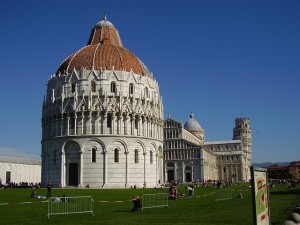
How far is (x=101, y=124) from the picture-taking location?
63.1 metres

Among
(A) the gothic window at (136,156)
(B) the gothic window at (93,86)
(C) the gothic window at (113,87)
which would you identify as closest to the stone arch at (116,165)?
(A) the gothic window at (136,156)

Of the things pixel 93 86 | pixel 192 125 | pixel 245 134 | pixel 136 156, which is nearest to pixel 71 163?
pixel 136 156

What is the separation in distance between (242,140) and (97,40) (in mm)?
98239

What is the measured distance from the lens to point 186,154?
378 ft

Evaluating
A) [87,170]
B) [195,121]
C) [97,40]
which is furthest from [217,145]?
[87,170]

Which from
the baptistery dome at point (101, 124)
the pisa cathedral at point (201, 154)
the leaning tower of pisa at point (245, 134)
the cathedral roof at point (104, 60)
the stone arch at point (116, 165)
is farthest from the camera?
the leaning tower of pisa at point (245, 134)

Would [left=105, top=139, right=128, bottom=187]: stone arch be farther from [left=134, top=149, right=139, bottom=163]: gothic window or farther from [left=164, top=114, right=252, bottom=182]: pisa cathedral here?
[left=164, top=114, right=252, bottom=182]: pisa cathedral

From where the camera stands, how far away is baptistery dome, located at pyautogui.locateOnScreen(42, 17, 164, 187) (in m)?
62.7

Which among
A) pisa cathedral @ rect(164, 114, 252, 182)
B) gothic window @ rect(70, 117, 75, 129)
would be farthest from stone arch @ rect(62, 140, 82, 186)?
pisa cathedral @ rect(164, 114, 252, 182)

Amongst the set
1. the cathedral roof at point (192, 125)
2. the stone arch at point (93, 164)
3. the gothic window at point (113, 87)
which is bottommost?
the stone arch at point (93, 164)

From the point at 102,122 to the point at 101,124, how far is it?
36 cm

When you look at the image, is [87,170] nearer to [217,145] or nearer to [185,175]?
[185,175]

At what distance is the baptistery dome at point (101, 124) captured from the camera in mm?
62719

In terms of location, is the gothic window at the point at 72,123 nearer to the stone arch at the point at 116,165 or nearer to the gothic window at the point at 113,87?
the stone arch at the point at 116,165
